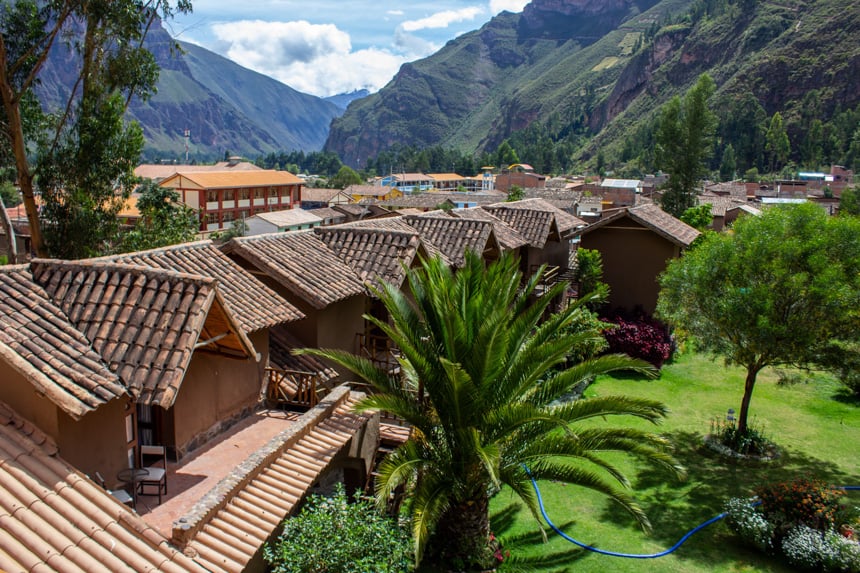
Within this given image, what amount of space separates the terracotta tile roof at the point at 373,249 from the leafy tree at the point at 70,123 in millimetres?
9596

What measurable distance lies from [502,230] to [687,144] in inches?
1420

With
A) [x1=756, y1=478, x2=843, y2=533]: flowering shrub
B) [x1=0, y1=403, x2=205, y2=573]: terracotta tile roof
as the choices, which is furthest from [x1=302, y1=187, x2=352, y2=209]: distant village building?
[x1=0, y1=403, x2=205, y2=573]: terracotta tile roof

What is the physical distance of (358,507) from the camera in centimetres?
891

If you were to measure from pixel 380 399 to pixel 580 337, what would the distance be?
3.45 metres

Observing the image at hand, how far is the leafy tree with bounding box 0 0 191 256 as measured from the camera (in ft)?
71.9

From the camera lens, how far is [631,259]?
1164 inches

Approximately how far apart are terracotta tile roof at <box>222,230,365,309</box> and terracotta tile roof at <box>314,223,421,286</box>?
32 centimetres

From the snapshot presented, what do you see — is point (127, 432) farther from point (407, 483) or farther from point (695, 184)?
point (695, 184)

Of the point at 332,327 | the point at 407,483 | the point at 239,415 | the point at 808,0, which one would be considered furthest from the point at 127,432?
the point at 808,0

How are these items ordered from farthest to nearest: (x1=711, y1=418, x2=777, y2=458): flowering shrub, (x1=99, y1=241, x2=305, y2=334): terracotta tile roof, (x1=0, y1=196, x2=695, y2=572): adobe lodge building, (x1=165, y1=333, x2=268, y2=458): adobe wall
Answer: (x1=711, y1=418, x2=777, y2=458): flowering shrub → (x1=99, y1=241, x2=305, y2=334): terracotta tile roof → (x1=165, y1=333, x2=268, y2=458): adobe wall → (x1=0, y1=196, x2=695, y2=572): adobe lodge building

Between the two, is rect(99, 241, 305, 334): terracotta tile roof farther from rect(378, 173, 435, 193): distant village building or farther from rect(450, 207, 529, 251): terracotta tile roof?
rect(378, 173, 435, 193): distant village building

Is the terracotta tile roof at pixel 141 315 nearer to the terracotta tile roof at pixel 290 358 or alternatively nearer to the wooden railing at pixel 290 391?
the wooden railing at pixel 290 391

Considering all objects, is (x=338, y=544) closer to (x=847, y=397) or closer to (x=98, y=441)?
(x=98, y=441)

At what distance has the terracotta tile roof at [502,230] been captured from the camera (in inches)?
952
